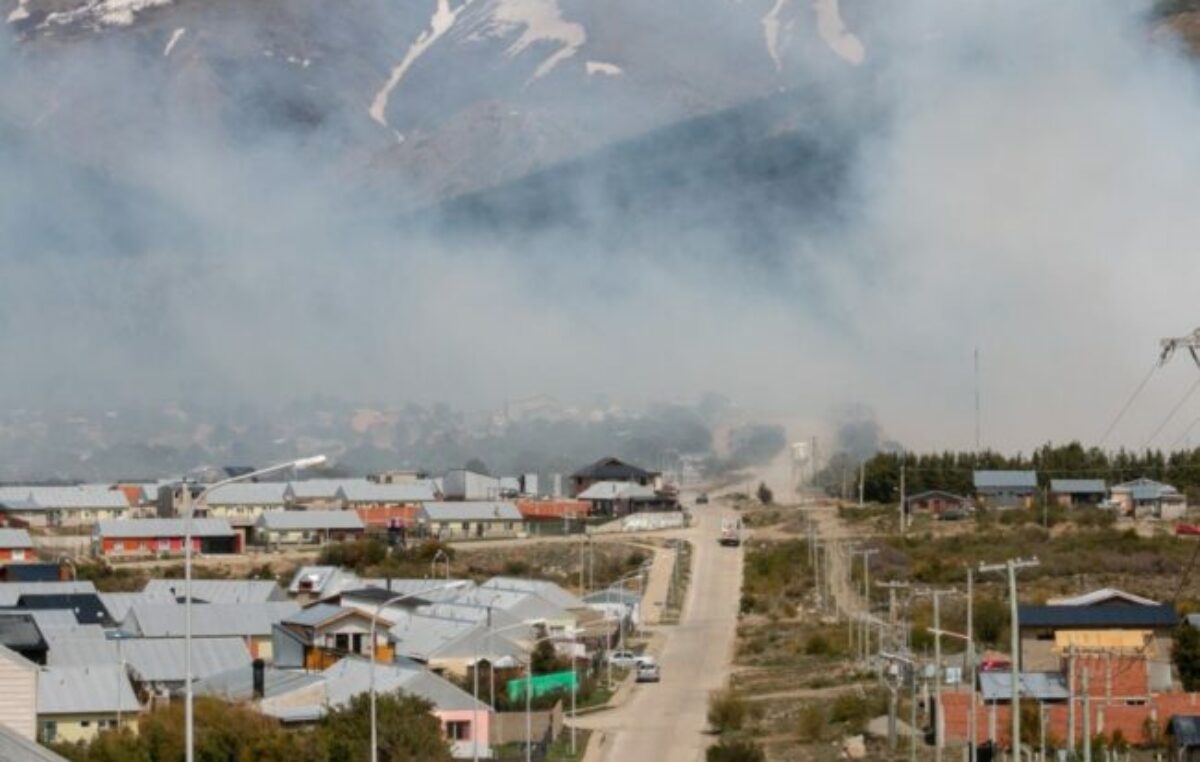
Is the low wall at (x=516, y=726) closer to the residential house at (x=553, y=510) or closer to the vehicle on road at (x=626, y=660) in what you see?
the vehicle on road at (x=626, y=660)

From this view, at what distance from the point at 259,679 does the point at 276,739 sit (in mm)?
7757

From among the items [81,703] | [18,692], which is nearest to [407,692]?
[81,703]

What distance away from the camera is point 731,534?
82.7m

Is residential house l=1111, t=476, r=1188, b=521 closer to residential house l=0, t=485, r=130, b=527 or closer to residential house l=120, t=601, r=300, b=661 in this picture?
residential house l=0, t=485, r=130, b=527

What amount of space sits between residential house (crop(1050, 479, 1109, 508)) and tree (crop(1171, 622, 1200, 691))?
47.5 metres

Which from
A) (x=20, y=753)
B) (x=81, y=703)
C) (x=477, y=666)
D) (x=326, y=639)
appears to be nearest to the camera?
(x=20, y=753)

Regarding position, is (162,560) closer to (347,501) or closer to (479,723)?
(347,501)

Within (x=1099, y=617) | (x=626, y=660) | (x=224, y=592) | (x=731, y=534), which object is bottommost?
(x=626, y=660)

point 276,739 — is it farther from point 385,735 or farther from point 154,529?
point 154,529

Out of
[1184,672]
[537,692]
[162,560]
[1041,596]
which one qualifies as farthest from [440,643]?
[162,560]

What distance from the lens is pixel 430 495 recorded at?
104 meters

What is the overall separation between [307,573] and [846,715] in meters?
27.9

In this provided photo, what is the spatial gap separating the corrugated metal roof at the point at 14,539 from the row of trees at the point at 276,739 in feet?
146

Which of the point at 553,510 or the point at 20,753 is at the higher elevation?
the point at 20,753
